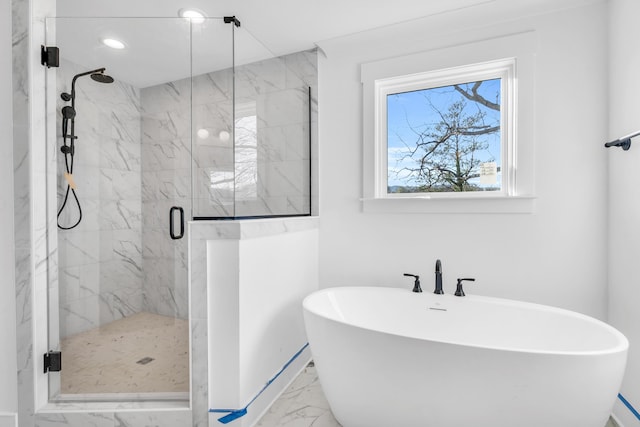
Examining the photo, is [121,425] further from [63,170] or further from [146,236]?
[63,170]

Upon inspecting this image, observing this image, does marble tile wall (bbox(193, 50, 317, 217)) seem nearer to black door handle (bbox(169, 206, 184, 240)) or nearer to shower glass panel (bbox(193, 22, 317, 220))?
shower glass panel (bbox(193, 22, 317, 220))

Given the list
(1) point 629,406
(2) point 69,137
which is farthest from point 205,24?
(1) point 629,406

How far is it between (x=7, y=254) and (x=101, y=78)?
3.50 feet

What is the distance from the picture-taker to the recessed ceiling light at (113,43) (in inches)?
67.6

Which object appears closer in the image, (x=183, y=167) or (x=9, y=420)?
(x=9, y=420)

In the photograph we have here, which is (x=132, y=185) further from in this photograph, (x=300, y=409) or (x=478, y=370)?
(x=478, y=370)

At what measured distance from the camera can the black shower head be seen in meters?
1.74

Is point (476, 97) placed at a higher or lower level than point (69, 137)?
higher

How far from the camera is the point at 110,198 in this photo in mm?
1766

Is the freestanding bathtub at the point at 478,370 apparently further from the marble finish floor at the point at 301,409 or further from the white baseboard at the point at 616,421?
the white baseboard at the point at 616,421

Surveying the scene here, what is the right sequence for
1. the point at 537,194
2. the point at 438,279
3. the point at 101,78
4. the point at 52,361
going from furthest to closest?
the point at 438,279
the point at 537,194
the point at 101,78
the point at 52,361

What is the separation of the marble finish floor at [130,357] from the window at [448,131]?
5.56 ft

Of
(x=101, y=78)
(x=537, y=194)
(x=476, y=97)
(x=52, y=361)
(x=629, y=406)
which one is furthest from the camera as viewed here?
(x=476, y=97)

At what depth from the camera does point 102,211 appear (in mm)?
1769
